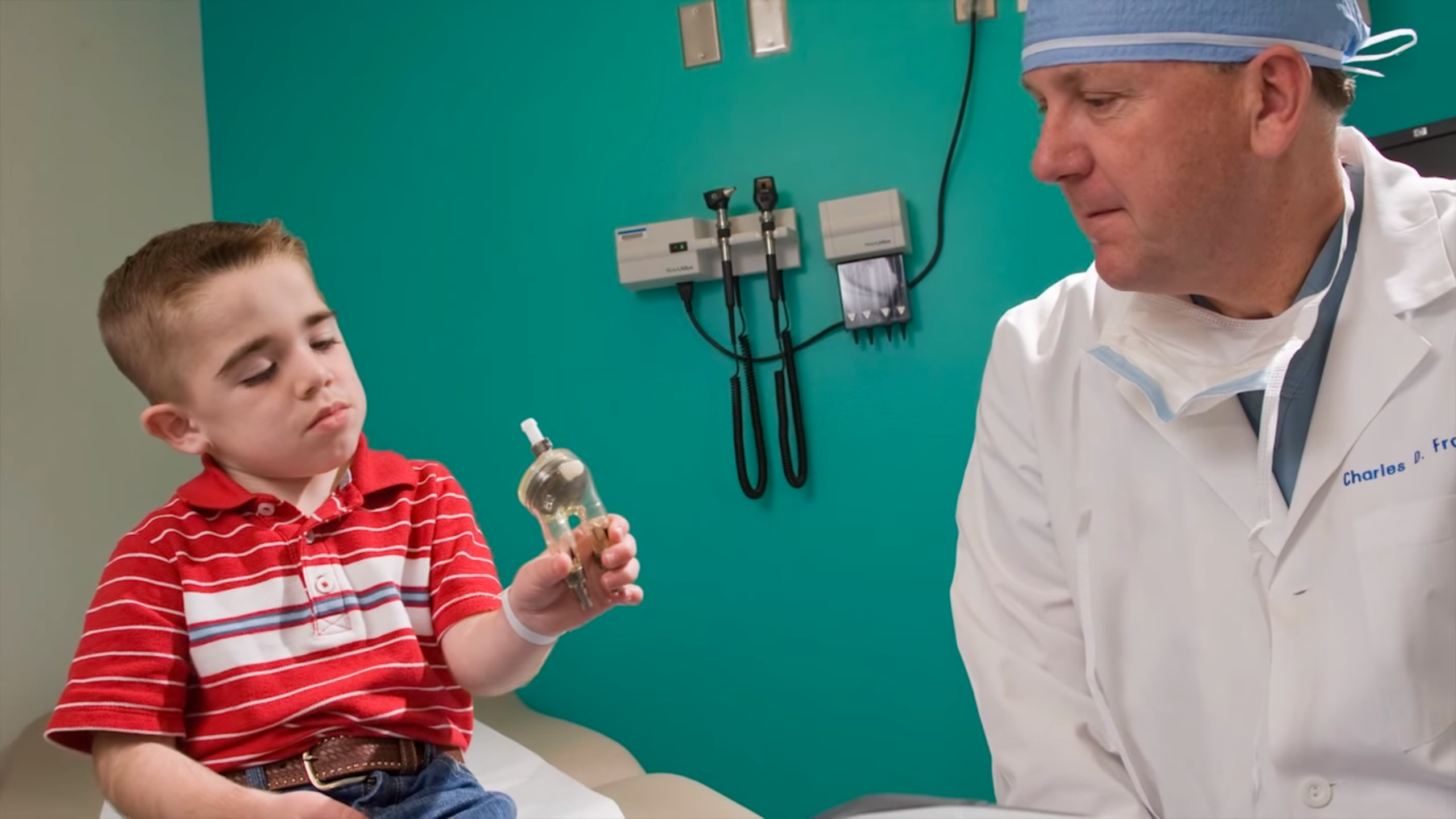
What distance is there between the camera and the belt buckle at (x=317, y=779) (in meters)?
1.36

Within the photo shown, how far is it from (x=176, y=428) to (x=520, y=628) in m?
0.50

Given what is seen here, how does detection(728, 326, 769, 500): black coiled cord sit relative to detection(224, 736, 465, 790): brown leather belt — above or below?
above

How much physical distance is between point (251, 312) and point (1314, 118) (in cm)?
118

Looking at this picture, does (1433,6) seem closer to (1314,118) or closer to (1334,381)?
(1314,118)

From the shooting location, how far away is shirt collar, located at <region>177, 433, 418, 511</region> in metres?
1.46

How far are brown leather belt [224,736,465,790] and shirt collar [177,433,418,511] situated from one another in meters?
0.30

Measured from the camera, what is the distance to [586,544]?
4.32ft

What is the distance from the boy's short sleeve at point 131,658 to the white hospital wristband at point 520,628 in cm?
37

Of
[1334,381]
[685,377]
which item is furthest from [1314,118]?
[685,377]

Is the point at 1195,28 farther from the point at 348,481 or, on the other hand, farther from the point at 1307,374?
the point at 348,481

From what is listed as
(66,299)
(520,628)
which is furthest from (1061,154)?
(66,299)

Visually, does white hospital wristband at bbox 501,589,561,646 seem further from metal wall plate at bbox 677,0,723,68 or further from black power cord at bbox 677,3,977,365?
metal wall plate at bbox 677,0,723,68

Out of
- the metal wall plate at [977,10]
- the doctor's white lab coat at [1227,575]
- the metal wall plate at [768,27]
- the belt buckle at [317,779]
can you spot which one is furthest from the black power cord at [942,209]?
the belt buckle at [317,779]

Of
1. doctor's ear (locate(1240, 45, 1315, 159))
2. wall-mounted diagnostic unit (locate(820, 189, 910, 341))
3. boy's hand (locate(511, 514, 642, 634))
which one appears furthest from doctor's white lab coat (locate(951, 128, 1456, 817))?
wall-mounted diagnostic unit (locate(820, 189, 910, 341))
